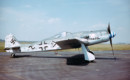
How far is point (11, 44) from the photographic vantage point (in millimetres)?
14695

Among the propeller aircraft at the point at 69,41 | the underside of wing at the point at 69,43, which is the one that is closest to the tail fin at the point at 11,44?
the propeller aircraft at the point at 69,41

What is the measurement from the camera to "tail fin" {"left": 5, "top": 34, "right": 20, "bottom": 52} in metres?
14.5

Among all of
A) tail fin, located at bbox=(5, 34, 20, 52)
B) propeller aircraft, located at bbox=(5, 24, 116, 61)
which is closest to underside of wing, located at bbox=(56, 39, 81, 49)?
propeller aircraft, located at bbox=(5, 24, 116, 61)

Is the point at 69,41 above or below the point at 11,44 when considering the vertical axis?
below

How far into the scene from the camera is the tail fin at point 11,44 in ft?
47.7

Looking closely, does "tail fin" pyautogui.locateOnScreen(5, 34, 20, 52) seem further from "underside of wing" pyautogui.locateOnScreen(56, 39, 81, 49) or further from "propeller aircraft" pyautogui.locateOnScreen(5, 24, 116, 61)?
"underside of wing" pyautogui.locateOnScreen(56, 39, 81, 49)

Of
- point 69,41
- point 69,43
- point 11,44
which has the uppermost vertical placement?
point 11,44

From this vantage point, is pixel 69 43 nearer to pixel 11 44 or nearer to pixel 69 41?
pixel 69 41

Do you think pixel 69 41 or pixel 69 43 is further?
pixel 69 43

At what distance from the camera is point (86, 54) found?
9.88 metres

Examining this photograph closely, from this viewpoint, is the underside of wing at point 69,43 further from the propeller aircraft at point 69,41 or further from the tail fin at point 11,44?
the tail fin at point 11,44

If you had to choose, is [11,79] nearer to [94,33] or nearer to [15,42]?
[94,33]

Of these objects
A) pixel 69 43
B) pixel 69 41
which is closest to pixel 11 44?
pixel 69 43

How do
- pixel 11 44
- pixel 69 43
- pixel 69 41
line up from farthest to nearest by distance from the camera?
pixel 11 44 → pixel 69 43 → pixel 69 41
